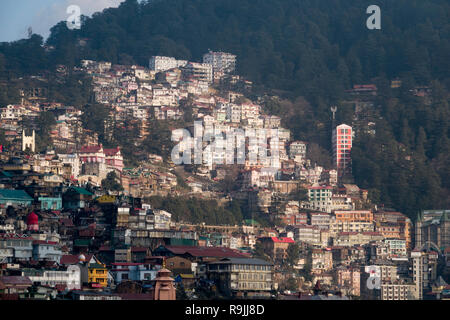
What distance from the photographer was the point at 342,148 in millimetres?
79812

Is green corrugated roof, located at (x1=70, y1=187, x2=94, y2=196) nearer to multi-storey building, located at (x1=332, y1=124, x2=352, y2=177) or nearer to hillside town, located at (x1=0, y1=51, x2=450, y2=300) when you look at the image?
hillside town, located at (x1=0, y1=51, x2=450, y2=300)

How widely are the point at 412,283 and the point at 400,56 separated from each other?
145 feet

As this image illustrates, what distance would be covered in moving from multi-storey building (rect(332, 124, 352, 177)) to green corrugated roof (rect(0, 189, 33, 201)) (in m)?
29.1

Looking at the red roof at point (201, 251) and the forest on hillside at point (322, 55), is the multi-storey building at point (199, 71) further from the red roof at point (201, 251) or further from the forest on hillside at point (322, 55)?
the red roof at point (201, 251)

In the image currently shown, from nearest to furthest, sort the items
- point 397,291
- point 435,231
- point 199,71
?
1. point 397,291
2. point 435,231
3. point 199,71

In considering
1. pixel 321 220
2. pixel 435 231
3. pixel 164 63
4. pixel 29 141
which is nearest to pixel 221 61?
pixel 164 63

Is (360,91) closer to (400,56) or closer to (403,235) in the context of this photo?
(400,56)

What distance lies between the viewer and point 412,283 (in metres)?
57.6

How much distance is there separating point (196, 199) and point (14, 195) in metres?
12.4

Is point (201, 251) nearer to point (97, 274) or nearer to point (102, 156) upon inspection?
point (97, 274)

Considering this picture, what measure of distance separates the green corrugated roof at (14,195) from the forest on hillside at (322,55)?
22.1 m

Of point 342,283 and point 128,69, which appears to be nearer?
point 342,283

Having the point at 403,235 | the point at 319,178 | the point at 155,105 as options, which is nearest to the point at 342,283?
the point at 403,235
